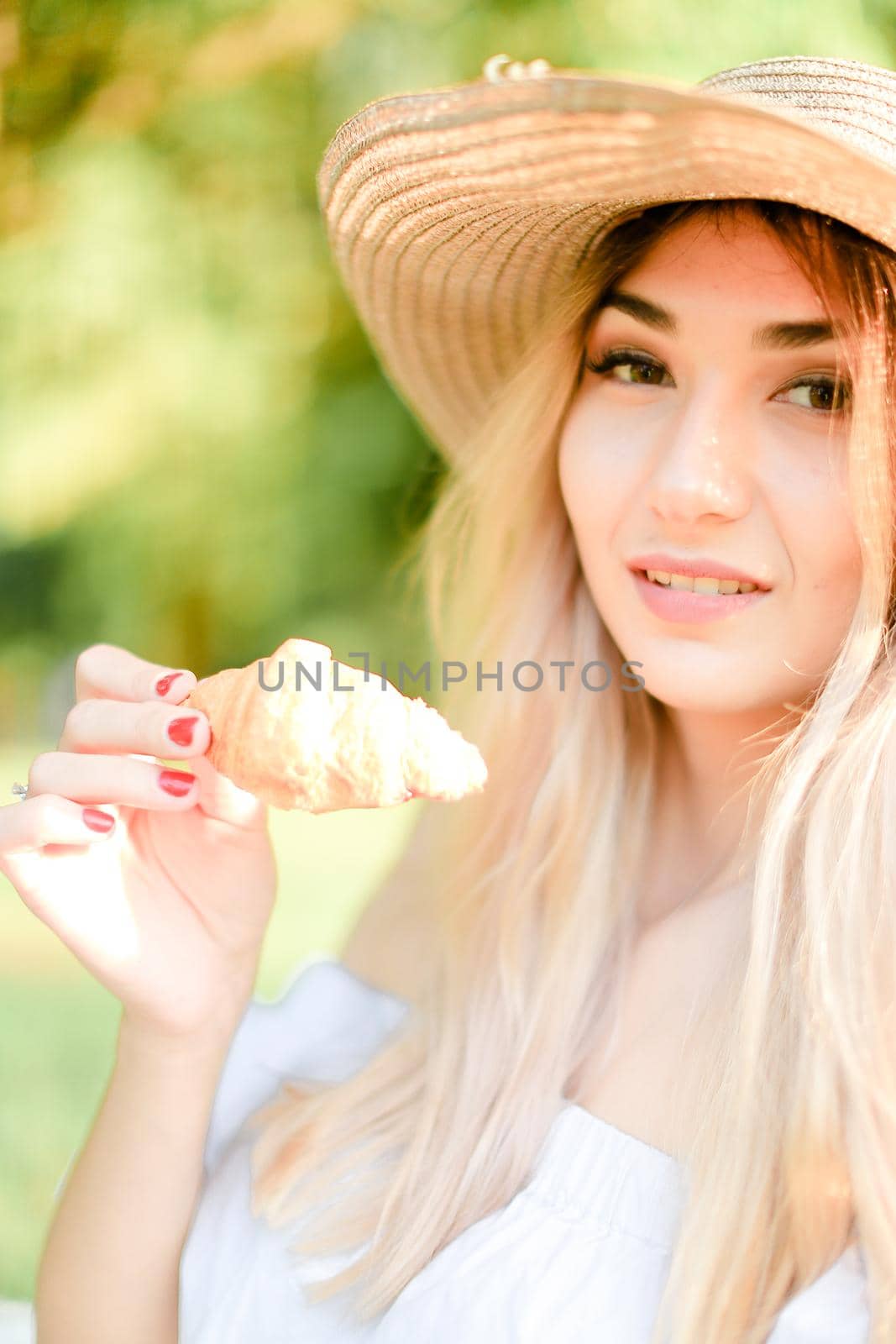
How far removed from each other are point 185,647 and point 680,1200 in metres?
5.74

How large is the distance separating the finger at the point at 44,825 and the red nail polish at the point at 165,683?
144 mm

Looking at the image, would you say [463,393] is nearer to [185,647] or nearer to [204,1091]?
[204,1091]

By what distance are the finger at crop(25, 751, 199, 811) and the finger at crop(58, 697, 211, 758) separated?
0.02 metres

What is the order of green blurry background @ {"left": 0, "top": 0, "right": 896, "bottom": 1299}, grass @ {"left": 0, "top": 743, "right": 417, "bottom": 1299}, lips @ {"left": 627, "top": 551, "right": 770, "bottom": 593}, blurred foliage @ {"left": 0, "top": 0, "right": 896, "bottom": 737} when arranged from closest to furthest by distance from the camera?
lips @ {"left": 627, "top": 551, "right": 770, "bottom": 593}, grass @ {"left": 0, "top": 743, "right": 417, "bottom": 1299}, green blurry background @ {"left": 0, "top": 0, "right": 896, "bottom": 1299}, blurred foliage @ {"left": 0, "top": 0, "right": 896, "bottom": 737}

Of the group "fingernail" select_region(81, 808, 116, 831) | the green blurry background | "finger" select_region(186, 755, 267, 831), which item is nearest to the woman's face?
"finger" select_region(186, 755, 267, 831)

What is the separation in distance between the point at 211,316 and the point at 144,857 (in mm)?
4772

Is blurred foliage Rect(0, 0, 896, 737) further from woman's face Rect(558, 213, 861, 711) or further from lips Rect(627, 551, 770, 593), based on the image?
lips Rect(627, 551, 770, 593)

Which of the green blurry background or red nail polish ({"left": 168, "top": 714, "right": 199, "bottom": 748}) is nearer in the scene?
red nail polish ({"left": 168, "top": 714, "right": 199, "bottom": 748})

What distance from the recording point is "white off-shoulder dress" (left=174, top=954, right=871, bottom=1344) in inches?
48.2

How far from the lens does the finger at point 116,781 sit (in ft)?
4.11

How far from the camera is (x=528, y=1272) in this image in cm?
129

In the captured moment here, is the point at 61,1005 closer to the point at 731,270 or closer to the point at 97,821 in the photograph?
the point at 97,821

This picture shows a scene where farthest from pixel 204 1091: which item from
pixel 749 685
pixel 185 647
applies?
pixel 185 647

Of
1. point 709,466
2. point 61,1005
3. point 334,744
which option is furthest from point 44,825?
point 61,1005
